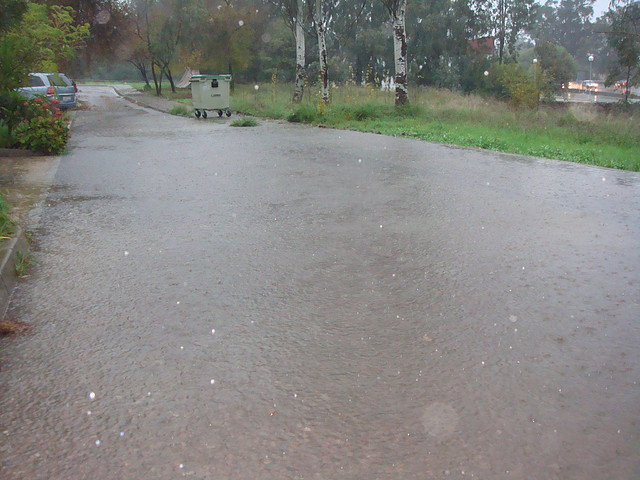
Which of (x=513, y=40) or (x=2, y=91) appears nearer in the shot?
(x=2, y=91)

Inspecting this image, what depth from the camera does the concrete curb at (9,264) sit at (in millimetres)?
4477

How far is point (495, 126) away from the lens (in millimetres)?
18953

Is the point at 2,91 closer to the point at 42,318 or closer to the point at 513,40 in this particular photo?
the point at 42,318

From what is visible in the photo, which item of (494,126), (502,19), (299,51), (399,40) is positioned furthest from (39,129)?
(502,19)

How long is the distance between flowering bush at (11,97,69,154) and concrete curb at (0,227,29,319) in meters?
7.65

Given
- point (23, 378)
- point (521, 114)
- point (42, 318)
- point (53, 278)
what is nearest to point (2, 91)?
point (53, 278)

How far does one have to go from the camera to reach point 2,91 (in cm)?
1159

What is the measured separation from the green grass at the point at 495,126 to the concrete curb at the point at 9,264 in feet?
33.8

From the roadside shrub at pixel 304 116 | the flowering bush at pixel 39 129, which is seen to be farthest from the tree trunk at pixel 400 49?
the flowering bush at pixel 39 129

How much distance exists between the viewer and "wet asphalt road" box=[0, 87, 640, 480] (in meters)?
2.70

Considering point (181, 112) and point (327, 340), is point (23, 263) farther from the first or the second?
point (181, 112)

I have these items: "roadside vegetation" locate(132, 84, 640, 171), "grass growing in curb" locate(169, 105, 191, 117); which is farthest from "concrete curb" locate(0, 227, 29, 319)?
"grass growing in curb" locate(169, 105, 191, 117)

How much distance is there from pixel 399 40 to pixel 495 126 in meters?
5.62

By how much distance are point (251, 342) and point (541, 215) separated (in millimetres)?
4668
